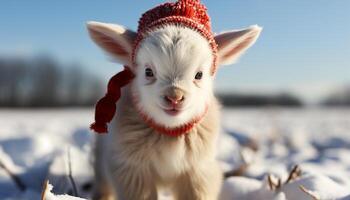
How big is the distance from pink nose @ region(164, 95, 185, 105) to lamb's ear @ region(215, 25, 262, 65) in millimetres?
646

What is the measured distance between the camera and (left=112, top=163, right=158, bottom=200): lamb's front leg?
264 cm

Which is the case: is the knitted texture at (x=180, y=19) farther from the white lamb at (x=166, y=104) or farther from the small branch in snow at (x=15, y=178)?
the small branch in snow at (x=15, y=178)

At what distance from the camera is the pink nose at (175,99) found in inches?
91.3

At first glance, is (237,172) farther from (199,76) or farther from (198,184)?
(199,76)

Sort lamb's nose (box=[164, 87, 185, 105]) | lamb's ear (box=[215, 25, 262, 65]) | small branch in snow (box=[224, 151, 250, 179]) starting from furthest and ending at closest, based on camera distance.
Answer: small branch in snow (box=[224, 151, 250, 179])
lamb's ear (box=[215, 25, 262, 65])
lamb's nose (box=[164, 87, 185, 105])

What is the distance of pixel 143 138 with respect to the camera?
262 cm

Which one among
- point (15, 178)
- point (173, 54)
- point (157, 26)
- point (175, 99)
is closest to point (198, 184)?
point (175, 99)

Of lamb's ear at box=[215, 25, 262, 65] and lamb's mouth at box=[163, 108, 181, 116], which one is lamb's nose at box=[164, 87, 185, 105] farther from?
lamb's ear at box=[215, 25, 262, 65]

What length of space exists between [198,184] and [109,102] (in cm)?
71

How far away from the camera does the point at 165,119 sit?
2.50 meters

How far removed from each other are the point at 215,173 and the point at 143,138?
53 cm

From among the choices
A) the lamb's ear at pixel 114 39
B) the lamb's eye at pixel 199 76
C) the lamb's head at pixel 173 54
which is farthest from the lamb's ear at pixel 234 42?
the lamb's ear at pixel 114 39

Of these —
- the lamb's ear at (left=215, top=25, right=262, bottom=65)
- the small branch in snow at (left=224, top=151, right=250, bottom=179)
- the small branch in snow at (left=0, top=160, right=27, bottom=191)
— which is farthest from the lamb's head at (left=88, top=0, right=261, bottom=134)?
the small branch in snow at (left=0, top=160, right=27, bottom=191)

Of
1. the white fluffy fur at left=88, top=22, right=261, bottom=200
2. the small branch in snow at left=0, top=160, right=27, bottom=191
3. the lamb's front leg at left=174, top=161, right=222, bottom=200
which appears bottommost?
the small branch in snow at left=0, top=160, right=27, bottom=191
